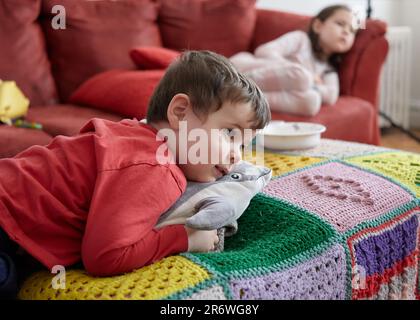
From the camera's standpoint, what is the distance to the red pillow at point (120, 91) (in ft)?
6.21

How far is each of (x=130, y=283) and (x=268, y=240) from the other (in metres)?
0.30

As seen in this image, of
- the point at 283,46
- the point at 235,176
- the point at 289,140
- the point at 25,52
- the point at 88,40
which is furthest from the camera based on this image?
the point at 283,46

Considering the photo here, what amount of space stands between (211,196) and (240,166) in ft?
0.55

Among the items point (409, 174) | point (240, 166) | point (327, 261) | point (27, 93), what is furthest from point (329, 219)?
point (27, 93)

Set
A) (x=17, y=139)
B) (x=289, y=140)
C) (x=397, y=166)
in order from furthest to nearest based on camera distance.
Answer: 1. (x=17, y=139)
2. (x=289, y=140)
3. (x=397, y=166)

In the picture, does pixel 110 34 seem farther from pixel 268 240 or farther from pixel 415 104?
pixel 415 104

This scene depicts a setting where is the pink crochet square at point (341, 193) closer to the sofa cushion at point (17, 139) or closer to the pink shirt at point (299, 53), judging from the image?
the sofa cushion at point (17, 139)

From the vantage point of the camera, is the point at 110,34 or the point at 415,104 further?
the point at 415,104

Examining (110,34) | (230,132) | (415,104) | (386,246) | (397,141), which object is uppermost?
(110,34)

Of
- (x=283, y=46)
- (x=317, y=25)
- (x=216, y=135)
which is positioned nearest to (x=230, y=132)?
(x=216, y=135)

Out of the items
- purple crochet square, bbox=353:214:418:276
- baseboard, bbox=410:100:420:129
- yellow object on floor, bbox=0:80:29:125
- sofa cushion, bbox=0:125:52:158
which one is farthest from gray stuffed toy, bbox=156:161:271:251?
baseboard, bbox=410:100:420:129

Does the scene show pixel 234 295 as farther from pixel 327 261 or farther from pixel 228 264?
pixel 327 261

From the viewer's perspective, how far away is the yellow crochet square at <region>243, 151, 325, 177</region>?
1.36 meters

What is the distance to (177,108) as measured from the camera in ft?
3.44
